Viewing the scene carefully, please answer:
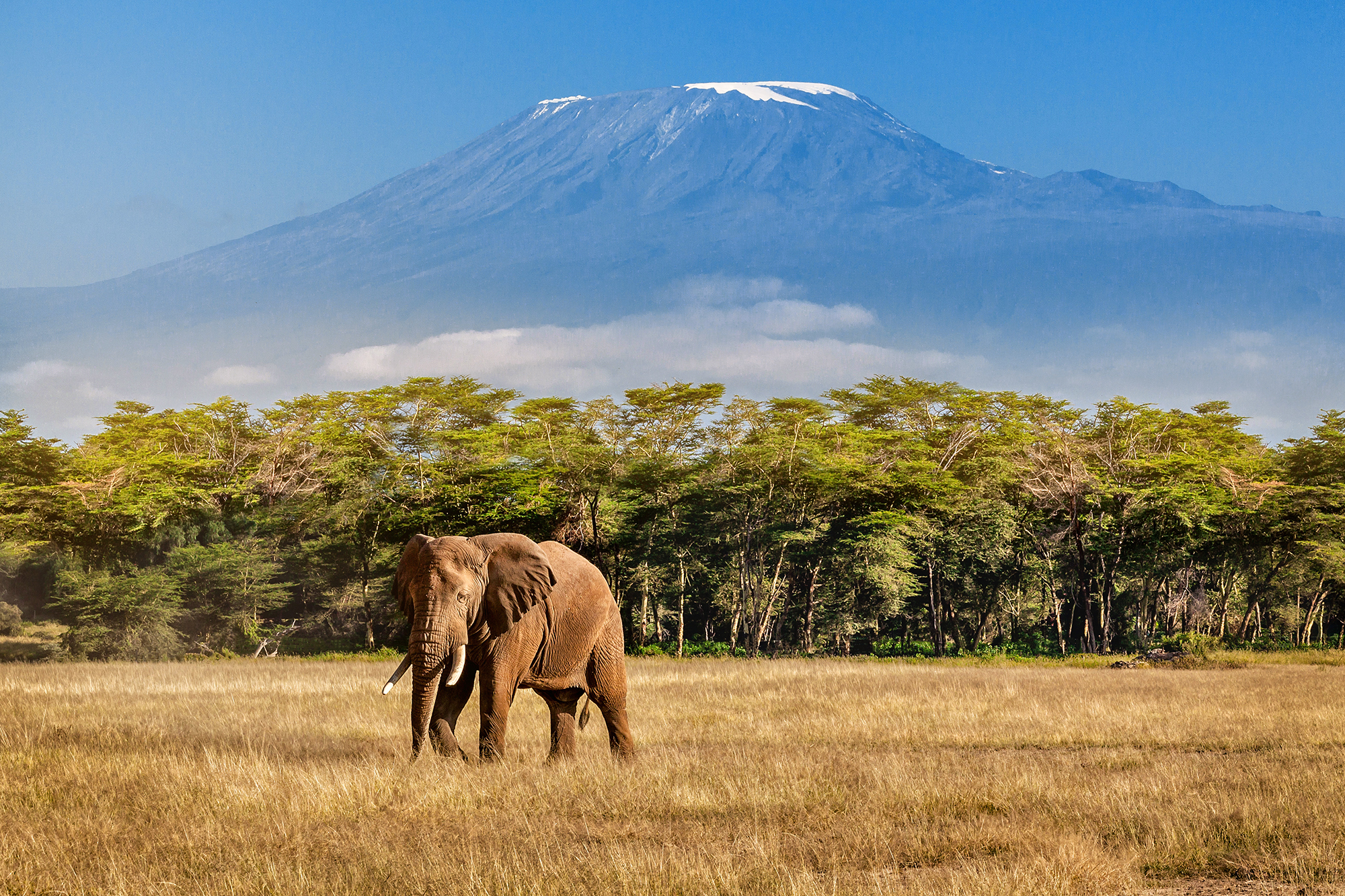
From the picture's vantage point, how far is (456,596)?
33.4ft

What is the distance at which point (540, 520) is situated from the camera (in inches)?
1586

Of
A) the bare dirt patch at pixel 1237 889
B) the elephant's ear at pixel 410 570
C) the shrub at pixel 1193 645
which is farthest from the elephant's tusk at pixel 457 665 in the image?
the shrub at pixel 1193 645

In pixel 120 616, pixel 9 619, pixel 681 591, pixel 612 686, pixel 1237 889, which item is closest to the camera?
pixel 1237 889

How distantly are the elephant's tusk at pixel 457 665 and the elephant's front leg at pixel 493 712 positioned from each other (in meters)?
0.41

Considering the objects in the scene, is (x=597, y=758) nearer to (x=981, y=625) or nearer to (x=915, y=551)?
(x=915, y=551)

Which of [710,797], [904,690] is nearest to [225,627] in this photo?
[904,690]

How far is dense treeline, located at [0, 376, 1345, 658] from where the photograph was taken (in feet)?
127

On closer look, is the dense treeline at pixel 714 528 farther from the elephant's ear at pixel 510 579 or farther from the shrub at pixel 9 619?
the elephant's ear at pixel 510 579

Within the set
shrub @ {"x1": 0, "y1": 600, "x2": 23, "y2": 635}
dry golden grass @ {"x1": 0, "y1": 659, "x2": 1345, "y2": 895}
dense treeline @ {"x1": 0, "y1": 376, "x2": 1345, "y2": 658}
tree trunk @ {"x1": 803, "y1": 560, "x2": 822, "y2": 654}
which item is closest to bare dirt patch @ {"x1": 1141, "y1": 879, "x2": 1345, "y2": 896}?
dry golden grass @ {"x1": 0, "y1": 659, "x2": 1345, "y2": 895}

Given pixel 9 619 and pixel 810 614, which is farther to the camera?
pixel 9 619

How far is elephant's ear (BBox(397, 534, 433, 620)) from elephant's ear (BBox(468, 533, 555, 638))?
0.54 m

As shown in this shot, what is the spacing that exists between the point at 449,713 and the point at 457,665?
1067 mm

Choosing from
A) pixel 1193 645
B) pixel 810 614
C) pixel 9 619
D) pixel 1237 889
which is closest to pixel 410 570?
pixel 1237 889

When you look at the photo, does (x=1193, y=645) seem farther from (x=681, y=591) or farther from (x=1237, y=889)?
(x=1237, y=889)
